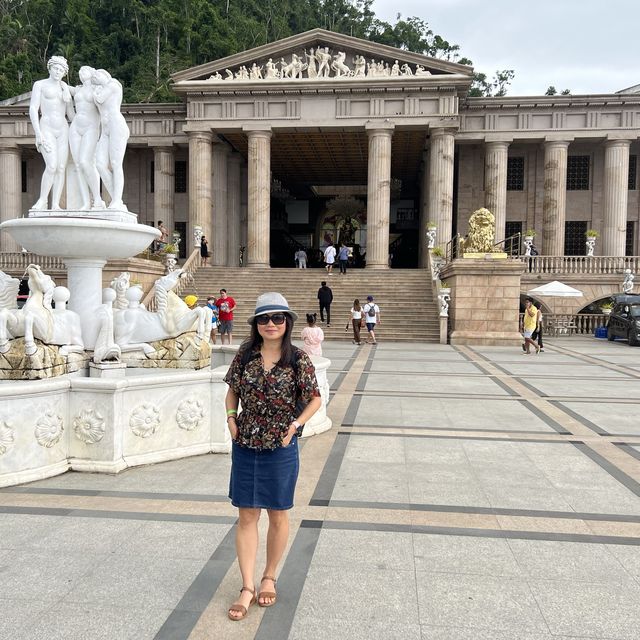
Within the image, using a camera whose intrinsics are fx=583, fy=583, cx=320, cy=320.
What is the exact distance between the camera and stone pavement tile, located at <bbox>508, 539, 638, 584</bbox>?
374 cm

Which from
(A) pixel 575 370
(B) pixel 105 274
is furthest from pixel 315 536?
(B) pixel 105 274

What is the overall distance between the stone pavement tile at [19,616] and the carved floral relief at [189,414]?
2.82 metres

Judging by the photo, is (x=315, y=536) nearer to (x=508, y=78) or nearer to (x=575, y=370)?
(x=575, y=370)

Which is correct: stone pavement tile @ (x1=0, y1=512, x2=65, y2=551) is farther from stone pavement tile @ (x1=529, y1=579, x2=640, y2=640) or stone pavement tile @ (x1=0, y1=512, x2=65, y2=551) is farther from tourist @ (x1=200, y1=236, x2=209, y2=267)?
tourist @ (x1=200, y1=236, x2=209, y2=267)

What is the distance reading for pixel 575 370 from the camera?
13.9 meters

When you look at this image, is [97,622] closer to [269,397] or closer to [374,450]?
[269,397]

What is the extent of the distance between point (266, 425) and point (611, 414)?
23.9 ft

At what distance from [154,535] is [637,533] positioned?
11.9ft

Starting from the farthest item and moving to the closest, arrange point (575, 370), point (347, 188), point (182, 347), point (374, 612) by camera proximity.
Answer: point (347, 188) < point (575, 370) < point (182, 347) < point (374, 612)

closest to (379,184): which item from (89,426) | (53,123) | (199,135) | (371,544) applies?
(199,135)

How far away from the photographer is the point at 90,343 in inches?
289

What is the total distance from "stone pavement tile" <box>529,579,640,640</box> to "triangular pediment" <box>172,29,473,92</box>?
30.7 meters

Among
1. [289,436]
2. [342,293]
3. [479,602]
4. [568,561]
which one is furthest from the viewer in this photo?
[342,293]

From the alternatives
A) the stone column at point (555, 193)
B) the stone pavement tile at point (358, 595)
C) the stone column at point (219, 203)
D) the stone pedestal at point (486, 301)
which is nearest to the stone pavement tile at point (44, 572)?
the stone pavement tile at point (358, 595)
